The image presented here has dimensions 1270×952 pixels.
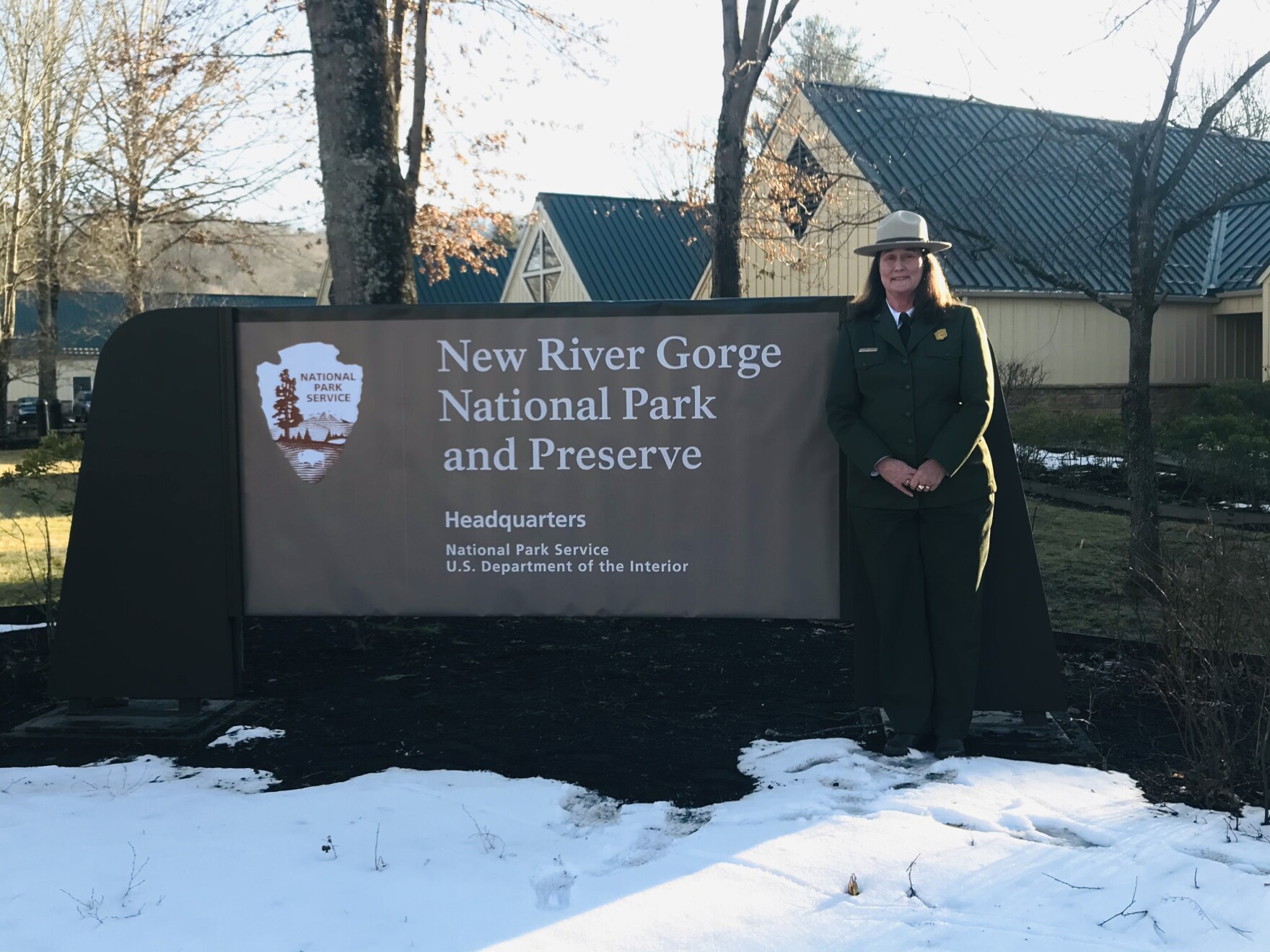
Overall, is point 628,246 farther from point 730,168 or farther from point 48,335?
point 730,168

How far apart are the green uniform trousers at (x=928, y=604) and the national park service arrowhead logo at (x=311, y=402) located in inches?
91.6

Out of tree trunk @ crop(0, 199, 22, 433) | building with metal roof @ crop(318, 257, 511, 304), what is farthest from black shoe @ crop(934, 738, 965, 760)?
building with metal roof @ crop(318, 257, 511, 304)

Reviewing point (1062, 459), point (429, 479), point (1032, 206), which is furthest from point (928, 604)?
point (1032, 206)

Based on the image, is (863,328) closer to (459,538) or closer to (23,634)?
(459,538)

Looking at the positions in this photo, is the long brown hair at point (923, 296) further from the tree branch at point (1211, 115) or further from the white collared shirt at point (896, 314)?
the tree branch at point (1211, 115)

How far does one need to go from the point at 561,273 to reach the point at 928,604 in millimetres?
28747

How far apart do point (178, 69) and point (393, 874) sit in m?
17.9

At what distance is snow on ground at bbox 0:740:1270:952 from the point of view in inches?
132

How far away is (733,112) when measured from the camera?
13938mm

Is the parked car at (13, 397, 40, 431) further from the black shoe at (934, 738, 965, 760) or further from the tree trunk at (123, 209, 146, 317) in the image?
the black shoe at (934, 738, 965, 760)

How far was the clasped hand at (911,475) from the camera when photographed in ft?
15.3

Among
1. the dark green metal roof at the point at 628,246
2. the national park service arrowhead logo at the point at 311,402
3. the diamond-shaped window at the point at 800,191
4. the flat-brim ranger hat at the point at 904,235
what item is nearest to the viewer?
the flat-brim ranger hat at the point at 904,235

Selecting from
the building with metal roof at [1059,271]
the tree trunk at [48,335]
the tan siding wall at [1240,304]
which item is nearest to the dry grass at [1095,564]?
the building with metal roof at [1059,271]

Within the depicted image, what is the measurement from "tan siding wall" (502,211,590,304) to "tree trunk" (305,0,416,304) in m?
23.3
